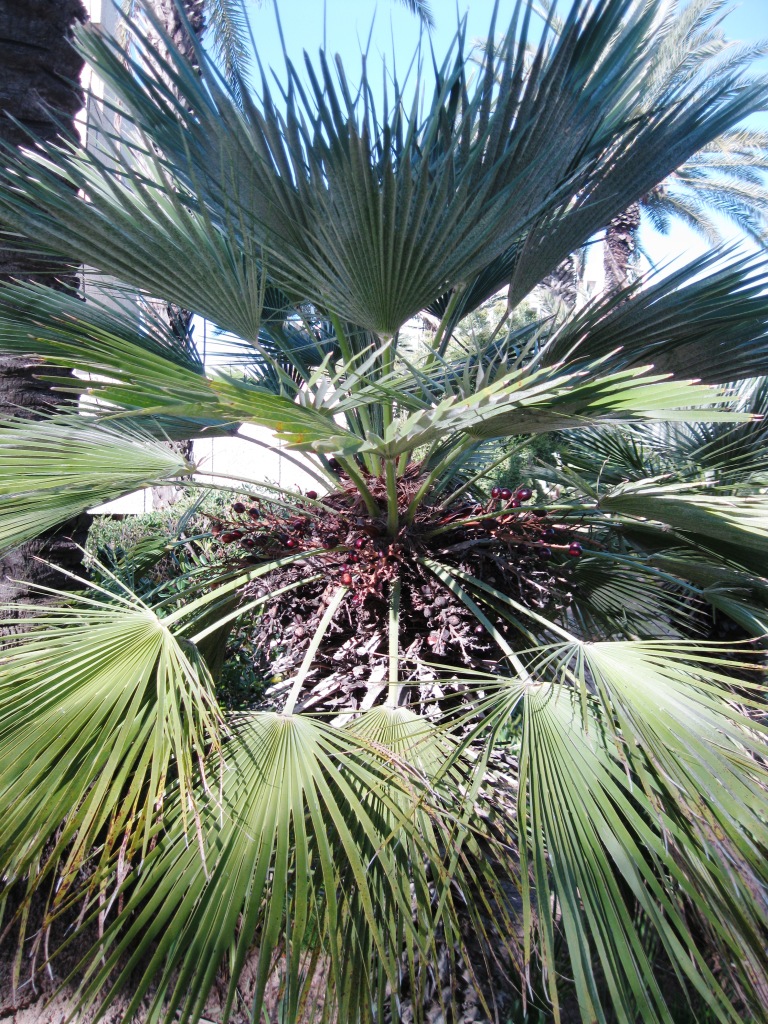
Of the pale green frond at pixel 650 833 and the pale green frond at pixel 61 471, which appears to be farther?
the pale green frond at pixel 61 471

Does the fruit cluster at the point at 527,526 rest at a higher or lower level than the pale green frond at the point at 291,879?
higher

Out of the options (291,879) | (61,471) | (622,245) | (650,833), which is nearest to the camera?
(650,833)

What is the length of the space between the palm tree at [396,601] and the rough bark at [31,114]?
329 millimetres

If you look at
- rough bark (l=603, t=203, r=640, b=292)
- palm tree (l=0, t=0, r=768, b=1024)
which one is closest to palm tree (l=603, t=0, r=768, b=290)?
rough bark (l=603, t=203, r=640, b=292)

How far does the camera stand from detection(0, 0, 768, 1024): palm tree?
48.9 inches

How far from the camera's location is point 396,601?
204cm

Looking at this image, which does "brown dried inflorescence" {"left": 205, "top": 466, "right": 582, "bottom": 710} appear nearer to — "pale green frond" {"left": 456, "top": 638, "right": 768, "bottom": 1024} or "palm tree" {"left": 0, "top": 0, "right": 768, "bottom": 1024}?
"palm tree" {"left": 0, "top": 0, "right": 768, "bottom": 1024}

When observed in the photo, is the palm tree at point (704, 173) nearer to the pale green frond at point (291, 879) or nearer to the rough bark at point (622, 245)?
the rough bark at point (622, 245)

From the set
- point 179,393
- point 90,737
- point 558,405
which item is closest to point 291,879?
point 90,737

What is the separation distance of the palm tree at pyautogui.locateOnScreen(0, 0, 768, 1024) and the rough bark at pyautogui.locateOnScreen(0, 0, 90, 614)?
1.08ft

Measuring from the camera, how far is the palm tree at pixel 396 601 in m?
1.24

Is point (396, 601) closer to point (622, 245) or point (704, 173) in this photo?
point (622, 245)

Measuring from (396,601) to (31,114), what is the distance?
2127 mm

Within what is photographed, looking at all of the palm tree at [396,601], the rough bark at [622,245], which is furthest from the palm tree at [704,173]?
the palm tree at [396,601]
